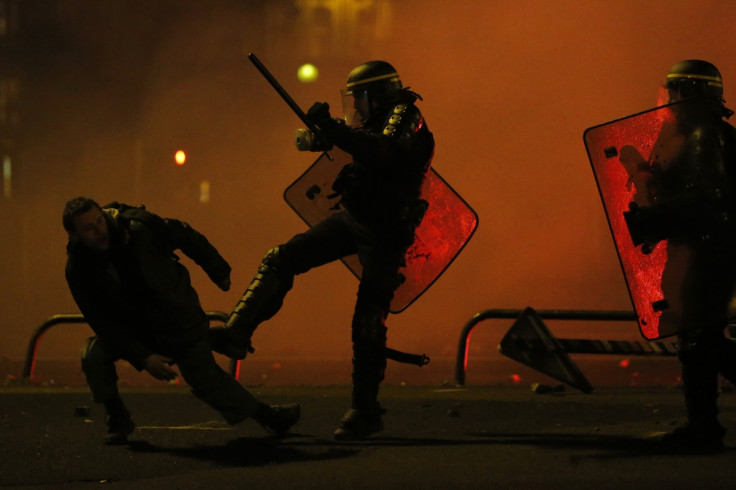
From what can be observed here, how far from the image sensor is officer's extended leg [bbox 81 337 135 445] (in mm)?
5348

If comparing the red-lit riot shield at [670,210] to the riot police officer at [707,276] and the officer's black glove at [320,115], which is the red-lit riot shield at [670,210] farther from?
the officer's black glove at [320,115]

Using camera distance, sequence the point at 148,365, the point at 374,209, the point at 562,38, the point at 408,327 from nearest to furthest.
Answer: the point at 148,365 → the point at 374,209 → the point at 562,38 → the point at 408,327

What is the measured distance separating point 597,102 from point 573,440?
11538 mm

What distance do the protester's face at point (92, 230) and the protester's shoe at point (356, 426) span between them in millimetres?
1274

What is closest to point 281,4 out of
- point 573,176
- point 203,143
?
point 203,143

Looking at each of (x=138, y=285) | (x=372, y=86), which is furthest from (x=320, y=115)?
(x=138, y=285)

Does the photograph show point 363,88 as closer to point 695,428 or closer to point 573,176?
point 695,428

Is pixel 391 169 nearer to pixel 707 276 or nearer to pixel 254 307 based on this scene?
pixel 254 307

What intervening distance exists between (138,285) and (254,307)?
616 millimetres

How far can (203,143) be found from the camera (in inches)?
854

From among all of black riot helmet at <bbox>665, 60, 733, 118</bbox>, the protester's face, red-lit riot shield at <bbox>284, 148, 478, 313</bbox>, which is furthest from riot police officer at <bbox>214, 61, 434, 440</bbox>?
black riot helmet at <bbox>665, 60, 733, 118</bbox>

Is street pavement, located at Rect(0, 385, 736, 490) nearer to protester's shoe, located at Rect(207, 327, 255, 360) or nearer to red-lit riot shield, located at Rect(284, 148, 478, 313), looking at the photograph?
protester's shoe, located at Rect(207, 327, 255, 360)

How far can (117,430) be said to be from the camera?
17.8 feet

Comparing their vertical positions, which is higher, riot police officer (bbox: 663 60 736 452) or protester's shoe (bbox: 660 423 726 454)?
riot police officer (bbox: 663 60 736 452)
